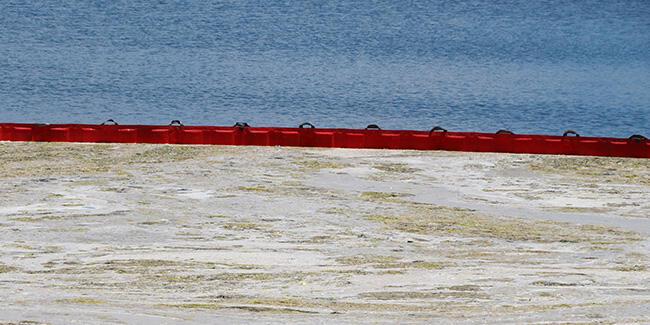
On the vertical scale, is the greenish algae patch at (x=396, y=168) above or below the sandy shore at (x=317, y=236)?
above

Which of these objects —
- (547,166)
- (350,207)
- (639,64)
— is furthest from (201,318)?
(639,64)

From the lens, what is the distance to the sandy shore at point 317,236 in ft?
48.5

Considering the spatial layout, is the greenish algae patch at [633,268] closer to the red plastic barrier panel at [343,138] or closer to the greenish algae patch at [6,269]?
the greenish algae patch at [6,269]

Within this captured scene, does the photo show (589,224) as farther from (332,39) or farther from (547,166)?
(332,39)

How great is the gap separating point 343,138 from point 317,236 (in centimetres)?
1149

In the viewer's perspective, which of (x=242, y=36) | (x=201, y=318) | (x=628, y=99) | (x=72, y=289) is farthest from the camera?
(x=242, y=36)

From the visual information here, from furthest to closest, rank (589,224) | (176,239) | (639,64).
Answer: (639,64) → (589,224) → (176,239)

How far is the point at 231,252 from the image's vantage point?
1830 centimetres

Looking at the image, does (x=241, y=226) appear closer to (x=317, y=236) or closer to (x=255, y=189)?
(x=317, y=236)

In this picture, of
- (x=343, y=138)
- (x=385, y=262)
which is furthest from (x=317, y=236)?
(x=343, y=138)

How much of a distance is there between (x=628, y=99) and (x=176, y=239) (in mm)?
67597

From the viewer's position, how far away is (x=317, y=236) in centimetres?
1980

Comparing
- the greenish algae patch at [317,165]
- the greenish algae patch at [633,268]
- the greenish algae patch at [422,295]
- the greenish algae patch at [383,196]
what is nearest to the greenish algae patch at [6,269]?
the greenish algae patch at [422,295]

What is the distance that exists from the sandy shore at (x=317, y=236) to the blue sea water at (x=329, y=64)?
1684 inches
